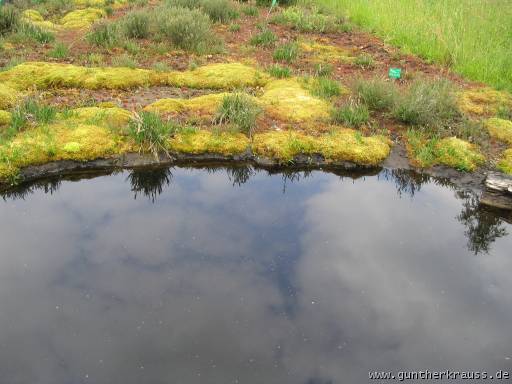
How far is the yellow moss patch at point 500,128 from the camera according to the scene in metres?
7.73

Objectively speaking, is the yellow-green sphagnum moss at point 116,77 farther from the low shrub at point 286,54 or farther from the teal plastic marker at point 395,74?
the teal plastic marker at point 395,74

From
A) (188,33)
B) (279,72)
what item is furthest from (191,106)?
(188,33)

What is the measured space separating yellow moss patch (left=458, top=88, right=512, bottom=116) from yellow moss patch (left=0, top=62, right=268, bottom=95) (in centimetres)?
378

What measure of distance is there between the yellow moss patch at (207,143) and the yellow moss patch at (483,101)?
164 inches

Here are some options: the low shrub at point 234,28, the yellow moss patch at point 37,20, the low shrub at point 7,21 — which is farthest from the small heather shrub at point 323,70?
the low shrub at point 7,21

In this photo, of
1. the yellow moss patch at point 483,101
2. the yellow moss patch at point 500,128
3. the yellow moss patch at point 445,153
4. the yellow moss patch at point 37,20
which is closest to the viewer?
the yellow moss patch at point 445,153

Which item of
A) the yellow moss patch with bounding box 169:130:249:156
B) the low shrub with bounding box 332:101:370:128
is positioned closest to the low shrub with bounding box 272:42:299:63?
the low shrub with bounding box 332:101:370:128

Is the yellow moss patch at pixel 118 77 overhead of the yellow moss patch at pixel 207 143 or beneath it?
overhead

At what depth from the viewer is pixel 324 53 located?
11.4 meters

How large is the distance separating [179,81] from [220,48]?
2165 mm

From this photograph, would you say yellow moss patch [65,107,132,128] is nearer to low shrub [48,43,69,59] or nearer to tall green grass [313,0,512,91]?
low shrub [48,43,69,59]

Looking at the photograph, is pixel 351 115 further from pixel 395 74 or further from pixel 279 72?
pixel 395 74

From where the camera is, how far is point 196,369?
3.91 m

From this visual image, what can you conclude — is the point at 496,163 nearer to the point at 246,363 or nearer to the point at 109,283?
the point at 246,363
